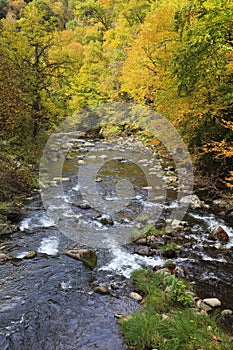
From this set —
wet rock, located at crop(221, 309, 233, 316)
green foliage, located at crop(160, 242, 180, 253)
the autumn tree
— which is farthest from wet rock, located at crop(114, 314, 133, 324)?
the autumn tree

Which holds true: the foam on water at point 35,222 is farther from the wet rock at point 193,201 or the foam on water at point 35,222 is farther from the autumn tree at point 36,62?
the autumn tree at point 36,62

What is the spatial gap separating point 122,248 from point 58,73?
1091 centimetres

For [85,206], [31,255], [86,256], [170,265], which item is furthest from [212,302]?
[85,206]

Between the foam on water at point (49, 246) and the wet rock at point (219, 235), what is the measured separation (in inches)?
151

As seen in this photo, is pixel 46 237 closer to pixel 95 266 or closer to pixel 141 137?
pixel 95 266

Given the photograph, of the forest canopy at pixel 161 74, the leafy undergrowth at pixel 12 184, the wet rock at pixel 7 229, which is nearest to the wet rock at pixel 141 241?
the forest canopy at pixel 161 74

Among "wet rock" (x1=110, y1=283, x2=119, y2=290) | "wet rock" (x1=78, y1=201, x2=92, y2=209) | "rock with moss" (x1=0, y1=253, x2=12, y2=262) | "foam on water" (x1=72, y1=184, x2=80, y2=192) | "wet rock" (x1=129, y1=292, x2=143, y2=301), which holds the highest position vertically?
"foam on water" (x1=72, y1=184, x2=80, y2=192)

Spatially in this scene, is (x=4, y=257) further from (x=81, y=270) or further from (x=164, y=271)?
(x=164, y=271)

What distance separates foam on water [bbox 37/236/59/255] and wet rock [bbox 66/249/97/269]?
1.35 ft

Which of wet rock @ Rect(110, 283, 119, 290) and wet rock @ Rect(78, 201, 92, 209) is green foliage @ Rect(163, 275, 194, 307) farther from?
wet rock @ Rect(78, 201, 92, 209)

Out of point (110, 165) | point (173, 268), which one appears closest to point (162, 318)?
point (173, 268)

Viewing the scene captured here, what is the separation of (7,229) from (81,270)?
260 centimetres

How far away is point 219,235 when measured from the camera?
23.6 feet

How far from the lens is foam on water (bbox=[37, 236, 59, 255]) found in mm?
6622
